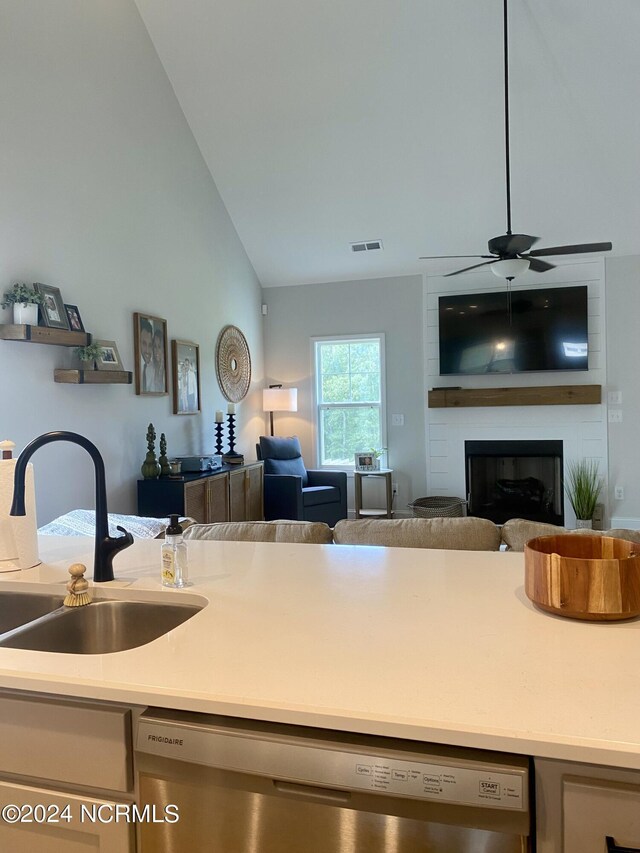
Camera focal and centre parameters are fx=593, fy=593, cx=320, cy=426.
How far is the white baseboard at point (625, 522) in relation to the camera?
5555 millimetres

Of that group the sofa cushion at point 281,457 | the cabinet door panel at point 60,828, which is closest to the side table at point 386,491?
the sofa cushion at point 281,457

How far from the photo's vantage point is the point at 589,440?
5660mm

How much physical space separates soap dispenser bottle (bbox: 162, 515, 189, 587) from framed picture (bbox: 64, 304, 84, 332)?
2.46 m

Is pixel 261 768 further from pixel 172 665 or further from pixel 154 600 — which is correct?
pixel 154 600

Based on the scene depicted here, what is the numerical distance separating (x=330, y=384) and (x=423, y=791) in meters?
5.85

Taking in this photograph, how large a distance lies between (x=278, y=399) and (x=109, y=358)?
2.68 metres

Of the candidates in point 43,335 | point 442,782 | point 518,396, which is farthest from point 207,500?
point 442,782

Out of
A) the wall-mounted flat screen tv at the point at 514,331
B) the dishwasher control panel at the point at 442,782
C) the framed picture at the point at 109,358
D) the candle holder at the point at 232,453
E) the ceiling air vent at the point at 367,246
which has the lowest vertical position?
the dishwasher control panel at the point at 442,782

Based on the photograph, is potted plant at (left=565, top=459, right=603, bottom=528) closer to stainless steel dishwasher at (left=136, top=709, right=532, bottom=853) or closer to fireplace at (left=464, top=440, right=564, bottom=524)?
fireplace at (left=464, top=440, right=564, bottom=524)

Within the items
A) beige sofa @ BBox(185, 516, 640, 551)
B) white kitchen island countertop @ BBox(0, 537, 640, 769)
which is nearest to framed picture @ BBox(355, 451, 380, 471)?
beige sofa @ BBox(185, 516, 640, 551)

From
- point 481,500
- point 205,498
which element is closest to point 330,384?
point 481,500

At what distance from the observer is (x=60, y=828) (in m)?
0.98

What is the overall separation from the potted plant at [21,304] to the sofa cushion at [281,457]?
2962 mm

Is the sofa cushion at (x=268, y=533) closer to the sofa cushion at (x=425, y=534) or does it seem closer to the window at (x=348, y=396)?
the sofa cushion at (x=425, y=534)
